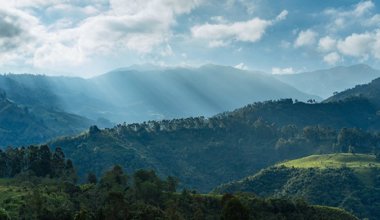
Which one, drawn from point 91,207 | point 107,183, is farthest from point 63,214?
point 107,183

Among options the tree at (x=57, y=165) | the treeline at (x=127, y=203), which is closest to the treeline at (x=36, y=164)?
the tree at (x=57, y=165)

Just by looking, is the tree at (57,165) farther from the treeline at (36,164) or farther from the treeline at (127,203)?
the treeline at (127,203)

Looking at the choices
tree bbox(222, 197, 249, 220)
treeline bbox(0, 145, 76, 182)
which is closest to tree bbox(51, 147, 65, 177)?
treeline bbox(0, 145, 76, 182)

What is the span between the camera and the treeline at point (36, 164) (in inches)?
6311

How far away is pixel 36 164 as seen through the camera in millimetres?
160125

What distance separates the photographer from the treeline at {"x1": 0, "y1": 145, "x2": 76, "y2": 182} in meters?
160

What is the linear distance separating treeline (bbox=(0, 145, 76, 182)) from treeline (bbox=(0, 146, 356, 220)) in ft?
13.2

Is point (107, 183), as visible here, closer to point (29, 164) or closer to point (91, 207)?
point (91, 207)

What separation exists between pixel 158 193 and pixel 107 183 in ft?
52.3

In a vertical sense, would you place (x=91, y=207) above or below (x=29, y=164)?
below

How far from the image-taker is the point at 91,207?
114125 millimetres

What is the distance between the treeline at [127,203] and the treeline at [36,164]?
13.2ft

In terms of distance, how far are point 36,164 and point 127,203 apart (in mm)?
66582

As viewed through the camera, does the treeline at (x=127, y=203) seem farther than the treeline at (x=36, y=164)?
No
